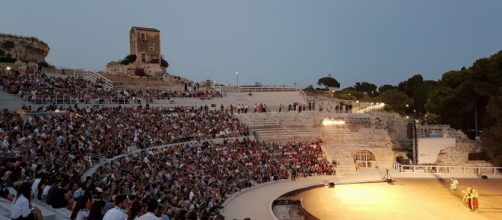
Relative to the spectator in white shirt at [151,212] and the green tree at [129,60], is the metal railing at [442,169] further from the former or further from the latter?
the green tree at [129,60]

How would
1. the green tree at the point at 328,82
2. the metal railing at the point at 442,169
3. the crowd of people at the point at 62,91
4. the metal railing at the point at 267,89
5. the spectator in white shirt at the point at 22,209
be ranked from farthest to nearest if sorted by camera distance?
the green tree at the point at 328,82
the metal railing at the point at 267,89
the metal railing at the point at 442,169
the crowd of people at the point at 62,91
the spectator in white shirt at the point at 22,209

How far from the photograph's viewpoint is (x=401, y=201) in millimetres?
25812

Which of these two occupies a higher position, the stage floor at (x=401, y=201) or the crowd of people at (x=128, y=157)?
the crowd of people at (x=128, y=157)

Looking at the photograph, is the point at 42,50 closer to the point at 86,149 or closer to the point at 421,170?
the point at 86,149

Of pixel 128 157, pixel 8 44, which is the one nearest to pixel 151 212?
pixel 128 157

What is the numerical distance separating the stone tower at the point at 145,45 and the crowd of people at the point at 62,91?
27.1 meters

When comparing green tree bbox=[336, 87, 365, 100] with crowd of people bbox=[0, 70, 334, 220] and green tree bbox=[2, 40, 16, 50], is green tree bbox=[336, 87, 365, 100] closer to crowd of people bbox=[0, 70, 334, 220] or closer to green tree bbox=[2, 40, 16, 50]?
crowd of people bbox=[0, 70, 334, 220]

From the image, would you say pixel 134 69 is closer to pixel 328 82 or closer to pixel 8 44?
pixel 8 44

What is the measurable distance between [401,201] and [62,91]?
22.5 m

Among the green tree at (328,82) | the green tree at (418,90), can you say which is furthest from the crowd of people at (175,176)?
the green tree at (328,82)

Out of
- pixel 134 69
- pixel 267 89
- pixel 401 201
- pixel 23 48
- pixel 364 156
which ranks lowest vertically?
pixel 401 201

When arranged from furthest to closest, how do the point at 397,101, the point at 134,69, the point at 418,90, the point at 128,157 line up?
1. the point at 418,90
2. the point at 397,101
3. the point at 134,69
4. the point at 128,157

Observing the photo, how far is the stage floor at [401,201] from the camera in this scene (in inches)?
901

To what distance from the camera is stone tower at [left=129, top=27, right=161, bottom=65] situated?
6712 centimetres
